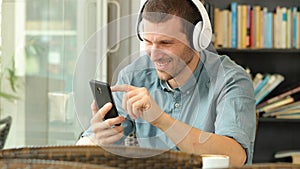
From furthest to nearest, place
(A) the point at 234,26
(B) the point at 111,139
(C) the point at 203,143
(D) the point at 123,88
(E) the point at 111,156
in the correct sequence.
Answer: (A) the point at 234,26, (C) the point at 203,143, (D) the point at 123,88, (B) the point at 111,139, (E) the point at 111,156

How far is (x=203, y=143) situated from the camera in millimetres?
1547

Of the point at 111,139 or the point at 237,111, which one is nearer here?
the point at 111,139

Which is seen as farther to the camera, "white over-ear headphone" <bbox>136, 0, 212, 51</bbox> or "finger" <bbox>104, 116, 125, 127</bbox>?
"white over-ear headphone" <bbox>136, 0, 212, 51</bbox>

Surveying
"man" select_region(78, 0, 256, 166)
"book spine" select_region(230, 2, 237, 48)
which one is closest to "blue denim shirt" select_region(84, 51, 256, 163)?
"man" select_region(78, 0, 256, 166)

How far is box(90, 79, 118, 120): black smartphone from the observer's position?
1385mm

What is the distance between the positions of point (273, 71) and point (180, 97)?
2.03 meters

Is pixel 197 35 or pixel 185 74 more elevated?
pixel 197 35

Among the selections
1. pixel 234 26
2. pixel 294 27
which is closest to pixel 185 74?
pixel 234 26

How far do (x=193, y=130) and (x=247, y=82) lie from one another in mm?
275

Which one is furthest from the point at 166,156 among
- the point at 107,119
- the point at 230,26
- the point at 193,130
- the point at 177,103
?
the point at 230,26

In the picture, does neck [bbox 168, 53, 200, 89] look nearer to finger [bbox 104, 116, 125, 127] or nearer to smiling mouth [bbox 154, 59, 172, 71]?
smiling mouth [bbox 154, 59, 172, 71]

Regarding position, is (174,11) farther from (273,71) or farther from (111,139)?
(273,71)

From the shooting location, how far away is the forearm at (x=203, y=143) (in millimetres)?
1478

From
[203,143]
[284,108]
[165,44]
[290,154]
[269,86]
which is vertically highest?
[165,44]
